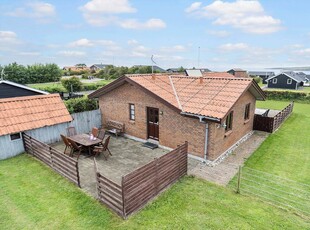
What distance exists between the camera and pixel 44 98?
44.3 feet

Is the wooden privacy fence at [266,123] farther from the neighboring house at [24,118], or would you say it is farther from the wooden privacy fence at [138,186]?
the neighboring house at [24,118]

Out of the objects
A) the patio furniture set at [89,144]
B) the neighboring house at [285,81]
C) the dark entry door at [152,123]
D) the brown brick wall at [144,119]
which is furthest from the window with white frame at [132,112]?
the neighboring house at [285,81]

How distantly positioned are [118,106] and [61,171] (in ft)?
20.8

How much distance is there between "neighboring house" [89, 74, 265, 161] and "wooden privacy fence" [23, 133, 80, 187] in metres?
5.42

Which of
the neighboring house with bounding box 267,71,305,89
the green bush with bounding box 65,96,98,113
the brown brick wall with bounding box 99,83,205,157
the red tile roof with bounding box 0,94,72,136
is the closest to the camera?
the brown brick wall with bounding box 99,83,205,157

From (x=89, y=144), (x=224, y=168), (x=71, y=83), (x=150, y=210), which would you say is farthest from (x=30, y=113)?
(x=71, y=83)

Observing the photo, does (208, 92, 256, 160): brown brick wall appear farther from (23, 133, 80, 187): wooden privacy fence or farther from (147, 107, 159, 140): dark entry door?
(23, 133, 80, 187): wooden privacy fence

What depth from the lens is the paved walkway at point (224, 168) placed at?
9430 millimetres

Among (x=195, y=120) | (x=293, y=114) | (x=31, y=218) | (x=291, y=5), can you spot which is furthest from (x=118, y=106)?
(x=293, y=114)

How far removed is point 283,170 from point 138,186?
7341 mm

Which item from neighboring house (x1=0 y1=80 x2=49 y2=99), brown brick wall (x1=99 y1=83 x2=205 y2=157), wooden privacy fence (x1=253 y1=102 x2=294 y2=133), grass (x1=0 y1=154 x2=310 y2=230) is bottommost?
grass (x1=0 y1=154 x2=310 y2=230)

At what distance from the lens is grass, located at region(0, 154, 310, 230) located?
6562 millimetres

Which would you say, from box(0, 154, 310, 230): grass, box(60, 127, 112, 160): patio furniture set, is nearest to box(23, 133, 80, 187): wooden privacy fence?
box(0, 154, 310, 230): grass

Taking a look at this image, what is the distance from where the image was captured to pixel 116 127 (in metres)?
14.9
